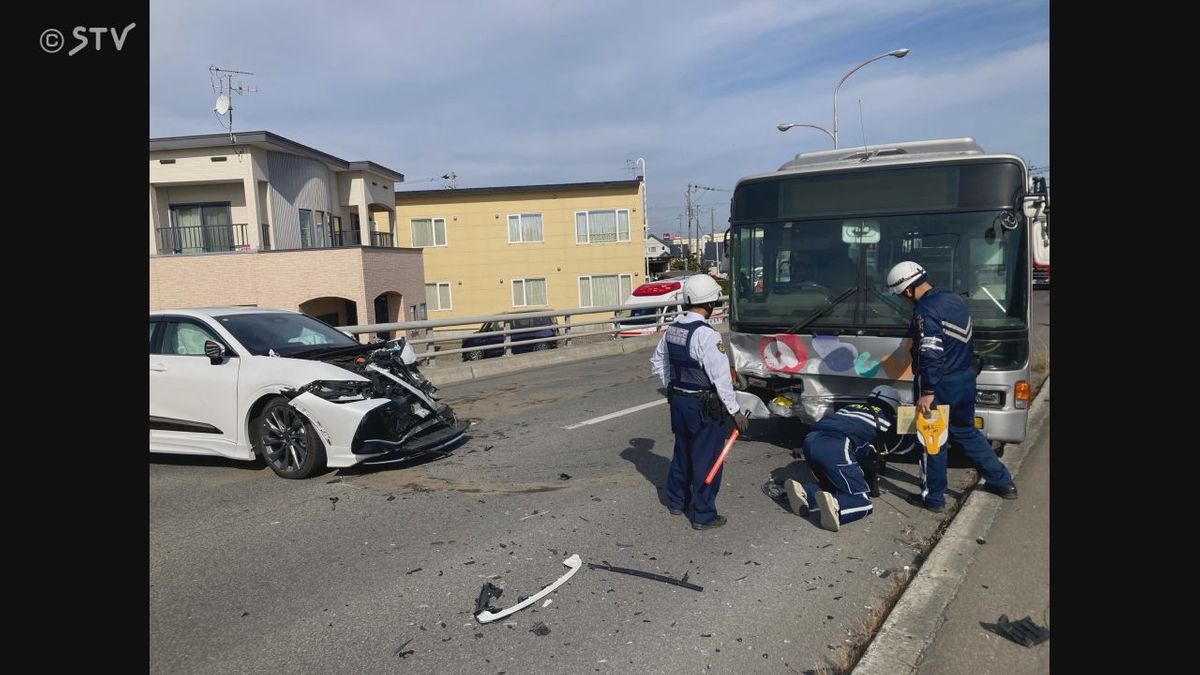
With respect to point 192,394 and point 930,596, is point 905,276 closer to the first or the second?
point 930,596

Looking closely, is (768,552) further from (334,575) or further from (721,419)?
(334,575)

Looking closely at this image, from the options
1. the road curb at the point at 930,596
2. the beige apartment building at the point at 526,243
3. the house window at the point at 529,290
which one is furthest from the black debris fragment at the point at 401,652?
the house window at the point at 529,290

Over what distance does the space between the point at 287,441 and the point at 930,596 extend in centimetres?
532

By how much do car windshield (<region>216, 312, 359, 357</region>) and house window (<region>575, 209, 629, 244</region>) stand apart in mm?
A: 30855

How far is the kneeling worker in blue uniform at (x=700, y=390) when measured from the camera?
4965 millimetres

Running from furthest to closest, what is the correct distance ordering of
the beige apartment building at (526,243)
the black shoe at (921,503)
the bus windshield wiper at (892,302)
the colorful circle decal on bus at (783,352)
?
1. the beige apartment building at (526,243)
2. the colorful circle decal on bus at (783,352)
3. the bus windshield wiper at (892,302)
4. the black shoe at (921,503)

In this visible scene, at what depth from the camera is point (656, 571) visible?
447 centimetres

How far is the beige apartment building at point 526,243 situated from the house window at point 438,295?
0.05 metres

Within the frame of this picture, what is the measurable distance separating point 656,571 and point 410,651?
5.08ft

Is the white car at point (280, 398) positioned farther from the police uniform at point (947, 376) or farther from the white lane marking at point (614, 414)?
the police uniform at point (947, 376)

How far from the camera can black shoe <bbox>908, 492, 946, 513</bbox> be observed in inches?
218

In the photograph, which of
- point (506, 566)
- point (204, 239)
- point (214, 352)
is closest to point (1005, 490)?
point (506, 566)

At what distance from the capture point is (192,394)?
6918mm
